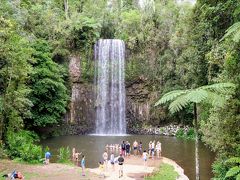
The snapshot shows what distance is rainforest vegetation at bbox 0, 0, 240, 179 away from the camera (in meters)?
16.5

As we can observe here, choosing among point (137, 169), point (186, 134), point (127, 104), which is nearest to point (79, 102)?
point (127, 104)

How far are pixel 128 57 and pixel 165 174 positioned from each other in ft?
74.3

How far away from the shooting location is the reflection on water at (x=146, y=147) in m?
22.0

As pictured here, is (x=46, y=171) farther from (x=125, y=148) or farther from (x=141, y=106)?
(x=141, y=106)

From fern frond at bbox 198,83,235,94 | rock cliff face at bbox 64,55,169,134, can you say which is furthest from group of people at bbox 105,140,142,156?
fern frond at bbox 198,83,235,94

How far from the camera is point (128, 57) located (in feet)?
132

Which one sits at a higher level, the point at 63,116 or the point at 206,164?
the point at 63,116

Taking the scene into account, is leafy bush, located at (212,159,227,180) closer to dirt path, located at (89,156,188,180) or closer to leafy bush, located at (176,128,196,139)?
dirt path, located at (89,156,188,180)

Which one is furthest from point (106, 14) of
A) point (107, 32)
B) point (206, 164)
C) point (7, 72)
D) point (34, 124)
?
point (206, 164)

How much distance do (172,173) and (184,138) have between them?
14.0 meters

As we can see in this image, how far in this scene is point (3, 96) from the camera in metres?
22.1

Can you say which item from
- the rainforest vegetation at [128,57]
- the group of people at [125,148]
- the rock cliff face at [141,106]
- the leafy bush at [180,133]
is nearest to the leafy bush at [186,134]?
the leafy bush at [180,133]

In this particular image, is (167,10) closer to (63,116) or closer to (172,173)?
(63,116)

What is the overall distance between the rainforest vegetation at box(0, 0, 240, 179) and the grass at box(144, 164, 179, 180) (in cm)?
273
